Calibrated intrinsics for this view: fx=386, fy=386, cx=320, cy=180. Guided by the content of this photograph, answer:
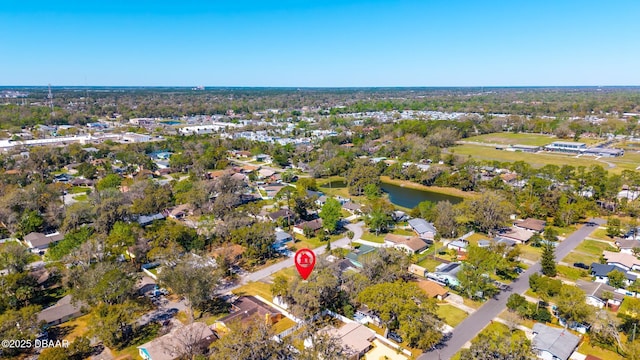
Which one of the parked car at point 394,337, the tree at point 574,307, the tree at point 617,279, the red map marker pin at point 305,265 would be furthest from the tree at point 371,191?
Result: the tree at point 574,307

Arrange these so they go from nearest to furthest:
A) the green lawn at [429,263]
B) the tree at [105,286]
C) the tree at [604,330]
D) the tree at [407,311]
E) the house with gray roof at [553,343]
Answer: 1. the house with gray roof at [553,343]
2. the tree at [407,311]
3. the tree at [604,330]
4. the tree at [105,286]
5. the green lawn at [429,263]

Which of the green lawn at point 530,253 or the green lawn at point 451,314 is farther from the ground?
the green lawn at point 530,253

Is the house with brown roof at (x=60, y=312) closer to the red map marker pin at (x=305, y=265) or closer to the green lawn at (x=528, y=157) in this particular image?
the red map marker pin at (x=305, y=265)

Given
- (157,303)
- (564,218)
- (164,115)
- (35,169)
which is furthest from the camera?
(164,115)

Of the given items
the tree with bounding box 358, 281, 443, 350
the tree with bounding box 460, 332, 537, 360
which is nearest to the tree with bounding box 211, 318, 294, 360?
the tree with bounding box 358, 281, 443, 350

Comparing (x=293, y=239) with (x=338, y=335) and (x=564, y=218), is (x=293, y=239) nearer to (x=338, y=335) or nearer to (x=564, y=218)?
(x=338, y=335)

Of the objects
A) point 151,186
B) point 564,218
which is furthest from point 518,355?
point 151,186

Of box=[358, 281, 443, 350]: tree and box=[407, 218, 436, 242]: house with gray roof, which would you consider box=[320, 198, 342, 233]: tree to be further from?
box=[358, 281, 443, 350]: tree
